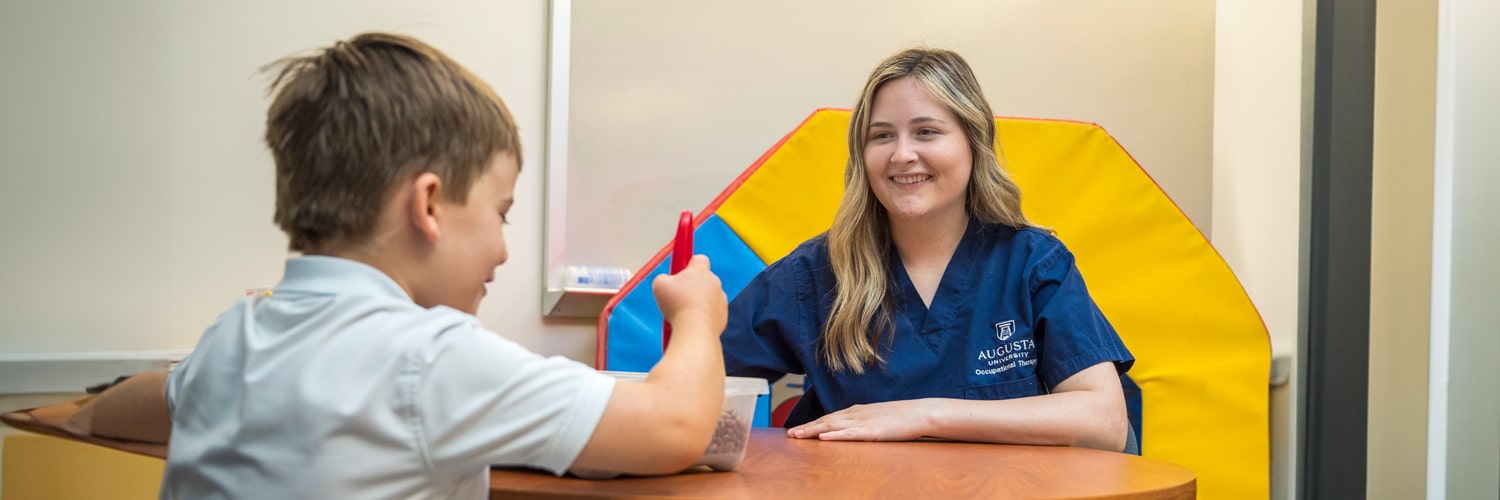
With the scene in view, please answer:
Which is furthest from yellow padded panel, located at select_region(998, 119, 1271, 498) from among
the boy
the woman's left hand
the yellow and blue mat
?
the boy

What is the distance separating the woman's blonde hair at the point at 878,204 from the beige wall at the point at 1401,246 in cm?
76

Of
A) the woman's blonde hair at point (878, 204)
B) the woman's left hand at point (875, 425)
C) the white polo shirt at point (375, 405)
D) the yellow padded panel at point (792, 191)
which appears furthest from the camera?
the yellow padded panel at point (792, 191)

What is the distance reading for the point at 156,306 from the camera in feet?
5.78

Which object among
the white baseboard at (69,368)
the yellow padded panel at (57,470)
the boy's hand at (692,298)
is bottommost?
the yellow padded panel at (57,470)

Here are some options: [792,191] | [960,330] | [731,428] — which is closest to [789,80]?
[792,191]

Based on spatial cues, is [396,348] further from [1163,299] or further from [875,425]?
[1163,299]

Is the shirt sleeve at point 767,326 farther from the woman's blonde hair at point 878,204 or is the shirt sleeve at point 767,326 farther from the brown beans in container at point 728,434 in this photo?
the brown beans in container at point 728,434

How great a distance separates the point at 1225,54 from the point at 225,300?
196 cm

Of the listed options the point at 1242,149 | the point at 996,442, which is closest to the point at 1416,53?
the point at 1242,149

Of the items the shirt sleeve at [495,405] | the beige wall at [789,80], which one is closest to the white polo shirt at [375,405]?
the shirt sleeve at [495,405]

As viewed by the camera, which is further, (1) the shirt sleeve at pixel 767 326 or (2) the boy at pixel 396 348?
(1) the shirt sleeve at pixel 767 326

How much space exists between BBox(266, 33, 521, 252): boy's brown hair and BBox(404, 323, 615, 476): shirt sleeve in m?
0.13

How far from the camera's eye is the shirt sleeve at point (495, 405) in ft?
2.23

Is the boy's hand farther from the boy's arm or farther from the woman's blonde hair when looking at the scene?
the woman's blonde hair
